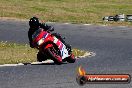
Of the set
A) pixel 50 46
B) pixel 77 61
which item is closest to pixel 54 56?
pixel 50 46

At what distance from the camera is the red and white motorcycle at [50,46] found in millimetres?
16188

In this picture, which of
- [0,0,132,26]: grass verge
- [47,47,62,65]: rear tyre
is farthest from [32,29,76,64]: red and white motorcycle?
[0,0,132,26]: grass verge

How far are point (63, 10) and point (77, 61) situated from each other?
28.7 meters

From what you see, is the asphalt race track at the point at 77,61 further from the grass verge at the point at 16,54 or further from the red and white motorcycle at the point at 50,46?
the grass verge at the point at 16,54

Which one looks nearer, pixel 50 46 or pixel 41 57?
pixel 50 46

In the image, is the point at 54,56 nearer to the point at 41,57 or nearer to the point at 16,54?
the point at 41,57

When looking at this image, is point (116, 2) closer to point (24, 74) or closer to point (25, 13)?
point (25, 13)

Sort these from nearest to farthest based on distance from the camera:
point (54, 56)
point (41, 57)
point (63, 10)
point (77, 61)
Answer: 1. point (54, 56)
2. point (41, 57)
3. point (77, 61)
4. point (63, 10)

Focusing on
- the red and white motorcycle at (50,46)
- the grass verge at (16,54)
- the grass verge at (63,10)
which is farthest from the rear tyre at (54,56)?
the grass verge at (63,10)

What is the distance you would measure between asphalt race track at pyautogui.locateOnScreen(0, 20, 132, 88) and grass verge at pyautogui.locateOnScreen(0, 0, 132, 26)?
503 cm

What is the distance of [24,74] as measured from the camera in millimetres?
13688

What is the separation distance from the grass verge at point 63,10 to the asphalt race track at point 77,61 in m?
5.03

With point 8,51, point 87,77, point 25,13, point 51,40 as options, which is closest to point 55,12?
point 25,13

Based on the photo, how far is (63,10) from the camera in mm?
45875
